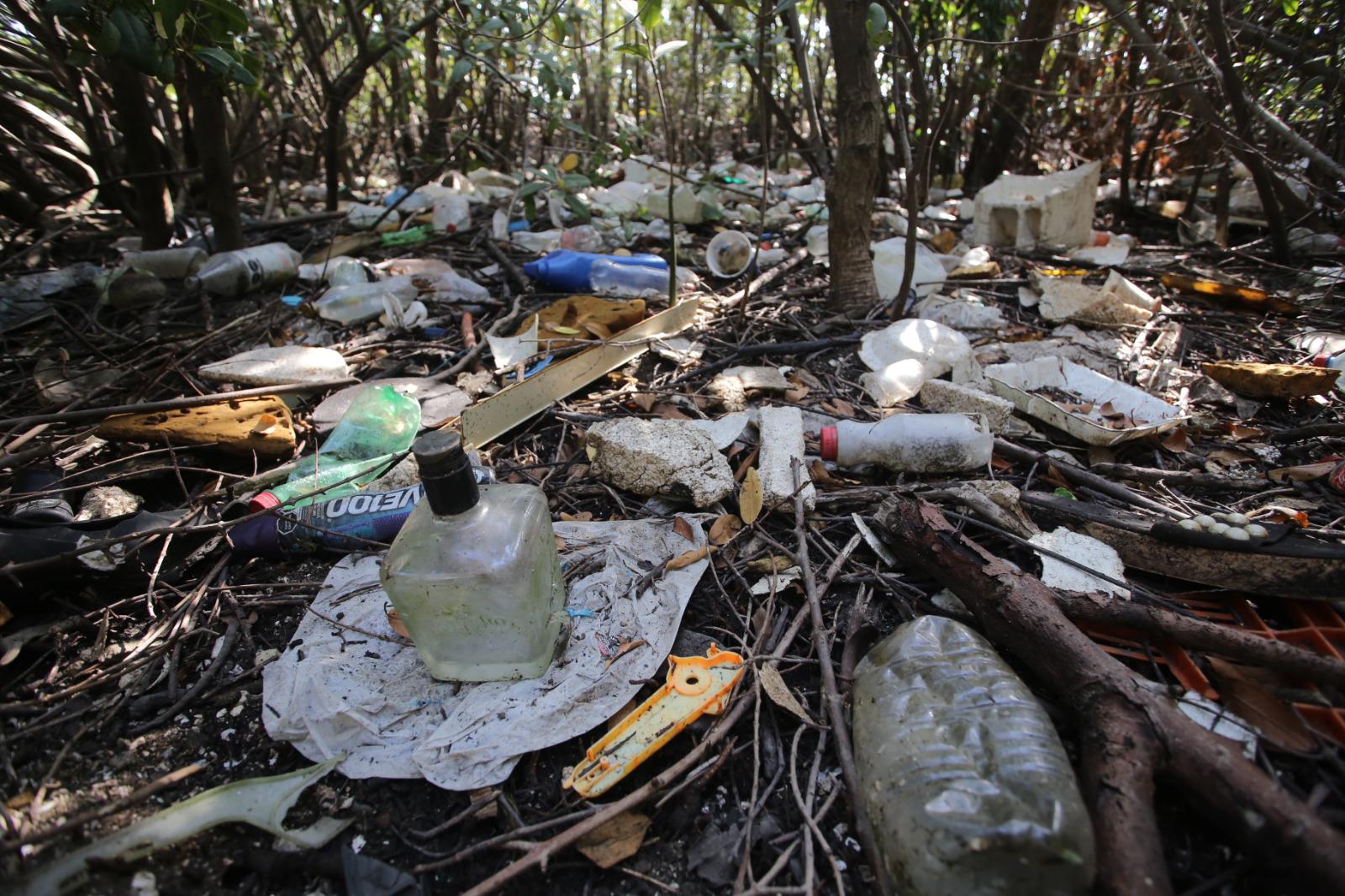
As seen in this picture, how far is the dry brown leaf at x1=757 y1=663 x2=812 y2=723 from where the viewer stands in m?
1.12

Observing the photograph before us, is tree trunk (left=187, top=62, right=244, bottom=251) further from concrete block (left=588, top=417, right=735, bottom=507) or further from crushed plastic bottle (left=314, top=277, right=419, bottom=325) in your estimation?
concrete block (left=588, top=417, right=735, bottom=507)

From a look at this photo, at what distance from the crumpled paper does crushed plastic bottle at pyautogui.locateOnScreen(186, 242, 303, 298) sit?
2199 mm

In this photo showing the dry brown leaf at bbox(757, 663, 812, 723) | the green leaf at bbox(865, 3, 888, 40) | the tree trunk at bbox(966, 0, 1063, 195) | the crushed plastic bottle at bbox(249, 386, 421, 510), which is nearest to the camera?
the dry brown leaf at bbox(757, 663, 812, 723)

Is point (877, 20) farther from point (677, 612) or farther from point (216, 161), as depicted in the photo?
point (216, 161)

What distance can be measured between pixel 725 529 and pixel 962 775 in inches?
30.4

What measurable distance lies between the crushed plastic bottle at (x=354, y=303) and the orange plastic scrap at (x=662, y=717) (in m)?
2.22

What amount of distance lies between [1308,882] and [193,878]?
143cm

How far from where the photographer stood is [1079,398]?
81.2 inches

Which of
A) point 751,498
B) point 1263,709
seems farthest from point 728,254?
point 1263,709

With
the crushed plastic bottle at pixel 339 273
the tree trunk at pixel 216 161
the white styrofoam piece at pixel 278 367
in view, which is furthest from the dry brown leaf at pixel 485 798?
the tree trunk at pixel 216 161

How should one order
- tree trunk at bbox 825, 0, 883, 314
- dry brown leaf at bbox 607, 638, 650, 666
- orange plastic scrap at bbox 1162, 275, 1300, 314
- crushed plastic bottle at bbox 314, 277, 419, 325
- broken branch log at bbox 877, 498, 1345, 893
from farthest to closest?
crushed plastic bottle at bbox 314, 277, 419, 325, orange plastic scrap at bbox 1162, 275, 1300, 314, tree trunk at bbox 825, 0, 883, 314, dry brown leaf at bbox 607, 638, 650, 666, broken branch log at bbox 877, 498, 1345, 893

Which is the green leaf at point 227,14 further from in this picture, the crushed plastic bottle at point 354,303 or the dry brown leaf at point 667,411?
the dry brown leaf at point 667,411

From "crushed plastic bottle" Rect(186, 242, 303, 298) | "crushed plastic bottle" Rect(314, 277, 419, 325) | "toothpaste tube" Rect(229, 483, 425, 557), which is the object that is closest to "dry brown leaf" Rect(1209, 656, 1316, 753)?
"toothpaste tube" Rect(229, 483, 425, 557)

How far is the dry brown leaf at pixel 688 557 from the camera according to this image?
1.42 m
